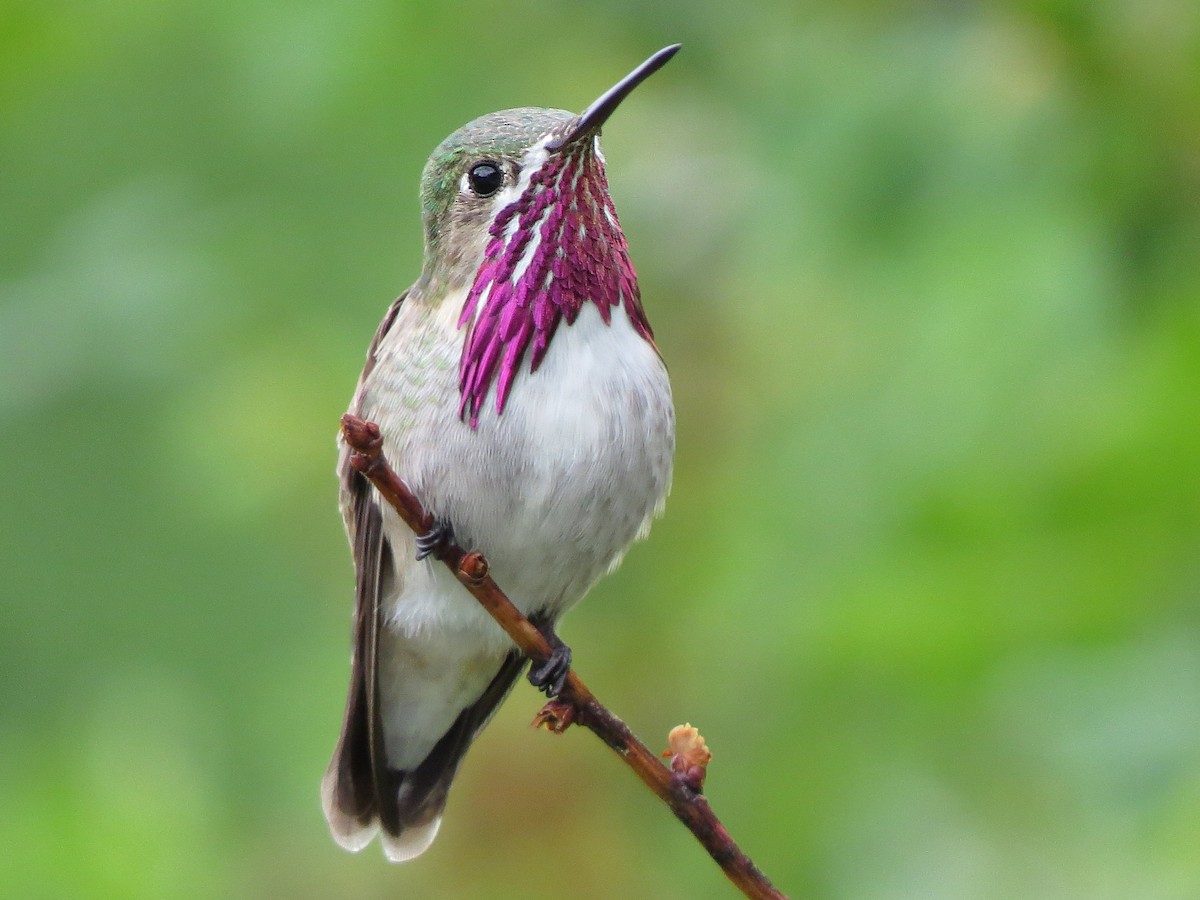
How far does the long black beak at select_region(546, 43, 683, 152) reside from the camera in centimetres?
285

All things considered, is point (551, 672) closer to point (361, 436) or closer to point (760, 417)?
point (361, 436)

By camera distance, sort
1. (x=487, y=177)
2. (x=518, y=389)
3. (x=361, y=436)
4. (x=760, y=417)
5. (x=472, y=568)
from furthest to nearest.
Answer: (x=760, y=417) → (x=487, y=177) → (x=518, y=389) → (x=472, y=568) → (x=361, y=436)

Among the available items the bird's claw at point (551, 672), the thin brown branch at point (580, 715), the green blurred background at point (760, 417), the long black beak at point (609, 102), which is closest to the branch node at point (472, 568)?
the thin brown branch at point (580, 715)

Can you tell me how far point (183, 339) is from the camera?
458 cm

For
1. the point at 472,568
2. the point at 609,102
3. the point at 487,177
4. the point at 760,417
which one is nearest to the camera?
the point at 472,568

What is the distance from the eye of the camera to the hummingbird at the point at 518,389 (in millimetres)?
3279

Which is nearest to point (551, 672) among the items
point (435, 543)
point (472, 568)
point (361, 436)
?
point (435, 543)

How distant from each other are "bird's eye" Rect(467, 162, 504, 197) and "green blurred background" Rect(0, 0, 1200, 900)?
726 millimetres

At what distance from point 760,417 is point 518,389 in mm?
1655

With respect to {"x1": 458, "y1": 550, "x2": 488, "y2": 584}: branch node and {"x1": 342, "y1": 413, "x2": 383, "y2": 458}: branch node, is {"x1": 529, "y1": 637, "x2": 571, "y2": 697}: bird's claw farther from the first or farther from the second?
{"x1": 342, "y1": 413, "x2": 383, "y2": 458}: branch node

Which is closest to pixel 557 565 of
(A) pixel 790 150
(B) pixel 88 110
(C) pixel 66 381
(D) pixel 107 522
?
(A) pixel 790 150

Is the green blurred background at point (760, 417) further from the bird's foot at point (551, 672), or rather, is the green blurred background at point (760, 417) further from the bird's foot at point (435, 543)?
the bird's foot at point (435, 543)

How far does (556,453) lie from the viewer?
3.28m

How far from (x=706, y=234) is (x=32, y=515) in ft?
17.0
